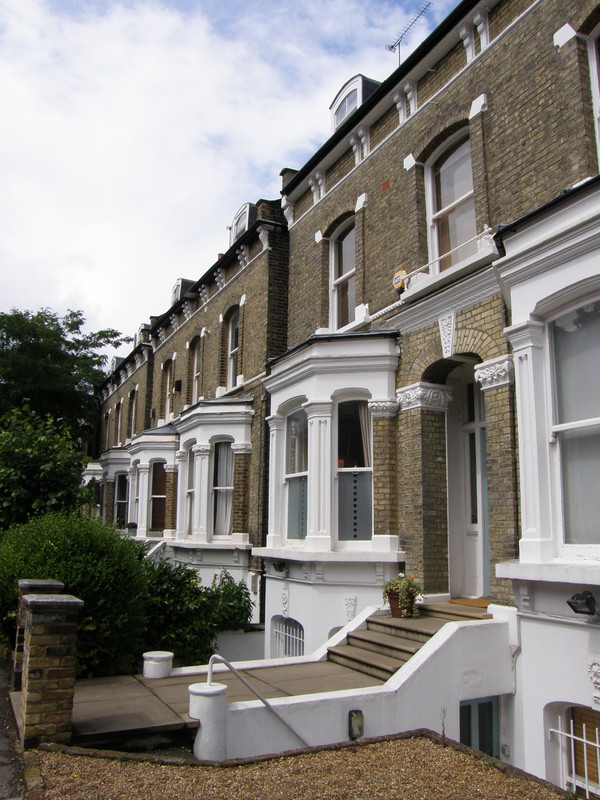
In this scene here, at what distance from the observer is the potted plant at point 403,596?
8.73 metres

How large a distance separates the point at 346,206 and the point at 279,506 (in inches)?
212

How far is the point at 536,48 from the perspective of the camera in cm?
838

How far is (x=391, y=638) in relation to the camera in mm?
8125

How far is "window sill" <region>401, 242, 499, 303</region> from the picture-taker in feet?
27.8

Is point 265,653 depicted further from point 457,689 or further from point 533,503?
point 533,503

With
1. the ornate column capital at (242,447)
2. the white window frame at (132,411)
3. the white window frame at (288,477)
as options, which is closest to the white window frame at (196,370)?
the ornate column capital at (242,447)

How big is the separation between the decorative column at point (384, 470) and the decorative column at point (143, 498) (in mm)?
11918

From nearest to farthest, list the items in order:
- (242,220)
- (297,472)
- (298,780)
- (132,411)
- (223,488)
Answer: (298,780) → (297,472) → (223,488) → (242,220) → (132,411)

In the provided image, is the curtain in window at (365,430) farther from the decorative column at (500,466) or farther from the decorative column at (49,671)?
the decorative column at (49,671)

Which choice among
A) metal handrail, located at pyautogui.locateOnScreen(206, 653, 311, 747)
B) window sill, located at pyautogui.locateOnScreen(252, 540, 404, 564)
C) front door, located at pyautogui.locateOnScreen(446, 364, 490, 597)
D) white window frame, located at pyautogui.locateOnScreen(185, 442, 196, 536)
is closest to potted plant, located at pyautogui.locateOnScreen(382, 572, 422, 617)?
window sill, located at pyautogui.locateOnScreen(252, 540, 404, 564)

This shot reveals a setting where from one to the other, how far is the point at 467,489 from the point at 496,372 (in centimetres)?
223

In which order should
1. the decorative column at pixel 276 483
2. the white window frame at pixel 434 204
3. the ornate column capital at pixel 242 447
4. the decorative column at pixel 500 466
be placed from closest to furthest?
1. the decorative column at pixel 500 466
2. the white window frame at pixel 434 204
3. the decorative column at pixel 276 483
4. the ornate column capital at pixel 242 447

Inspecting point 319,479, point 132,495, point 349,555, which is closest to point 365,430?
point 319,479

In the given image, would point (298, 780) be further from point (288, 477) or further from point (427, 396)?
point (288, 477)
